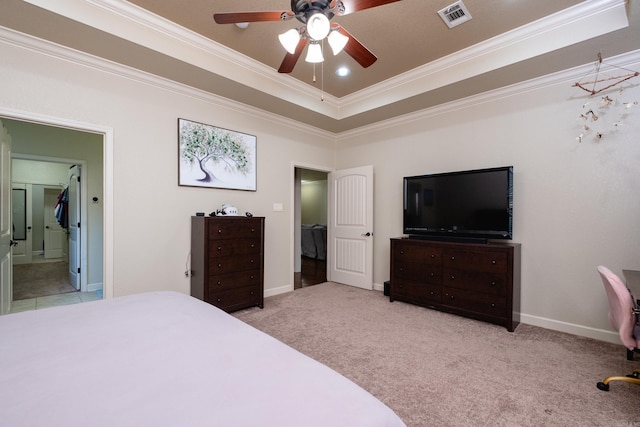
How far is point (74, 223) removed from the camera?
4.67m

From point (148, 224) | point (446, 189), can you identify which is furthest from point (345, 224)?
point (148, 224)

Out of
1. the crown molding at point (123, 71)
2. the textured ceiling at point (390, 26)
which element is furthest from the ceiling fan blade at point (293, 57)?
the crown molding at point (123, 71)

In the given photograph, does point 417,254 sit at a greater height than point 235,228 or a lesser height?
lesser

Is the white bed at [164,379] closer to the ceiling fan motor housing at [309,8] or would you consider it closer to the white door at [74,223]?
the ceiling fan motor housing at [309,8]

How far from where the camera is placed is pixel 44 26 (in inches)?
90.0

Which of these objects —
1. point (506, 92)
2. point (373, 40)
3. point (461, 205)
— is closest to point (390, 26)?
point (373, 40)

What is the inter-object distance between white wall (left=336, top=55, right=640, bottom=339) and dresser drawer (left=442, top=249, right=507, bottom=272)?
0.49 metres

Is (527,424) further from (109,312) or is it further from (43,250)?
(43,250)

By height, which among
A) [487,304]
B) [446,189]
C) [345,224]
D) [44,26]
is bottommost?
[487,304]

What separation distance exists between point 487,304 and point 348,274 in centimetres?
216

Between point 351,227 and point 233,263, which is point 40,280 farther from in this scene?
point 351,227

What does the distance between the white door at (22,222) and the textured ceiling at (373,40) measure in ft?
22.1

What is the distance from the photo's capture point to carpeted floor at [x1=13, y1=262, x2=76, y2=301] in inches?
167

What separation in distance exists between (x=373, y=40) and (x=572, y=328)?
355 cm
